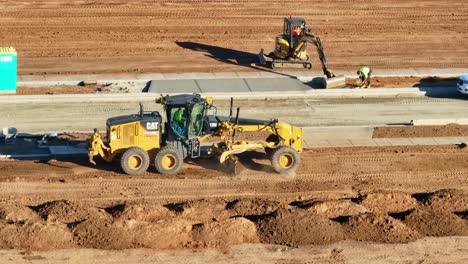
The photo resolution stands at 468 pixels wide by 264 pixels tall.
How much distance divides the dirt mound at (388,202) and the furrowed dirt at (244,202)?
0.03 meters

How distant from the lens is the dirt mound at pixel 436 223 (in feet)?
77.2

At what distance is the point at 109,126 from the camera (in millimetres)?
25797

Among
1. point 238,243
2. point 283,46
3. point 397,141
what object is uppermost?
point 283,46

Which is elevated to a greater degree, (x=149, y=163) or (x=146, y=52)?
(x=146, y=52)

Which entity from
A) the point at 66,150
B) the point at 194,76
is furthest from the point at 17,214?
the point at 194,76

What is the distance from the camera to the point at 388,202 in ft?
82.6

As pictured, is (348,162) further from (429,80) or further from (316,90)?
(429,80)

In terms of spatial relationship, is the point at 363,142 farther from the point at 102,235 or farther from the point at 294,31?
the point at 102,235

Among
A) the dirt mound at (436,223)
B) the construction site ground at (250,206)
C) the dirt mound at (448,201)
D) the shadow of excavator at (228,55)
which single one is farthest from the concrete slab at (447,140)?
the shadow of excavator at (228,55)

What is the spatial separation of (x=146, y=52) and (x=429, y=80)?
11033 mm

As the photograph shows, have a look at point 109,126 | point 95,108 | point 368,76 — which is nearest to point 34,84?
point 95,108

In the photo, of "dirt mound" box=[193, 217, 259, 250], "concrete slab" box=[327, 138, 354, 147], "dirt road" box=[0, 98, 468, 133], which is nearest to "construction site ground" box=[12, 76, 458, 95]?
"dirt road" box=[0, 98, 468, 133]

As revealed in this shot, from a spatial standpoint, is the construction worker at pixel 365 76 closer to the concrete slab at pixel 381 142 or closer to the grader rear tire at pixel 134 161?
the concrete slab at pixel 381 142

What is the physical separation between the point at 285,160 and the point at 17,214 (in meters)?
7.49
